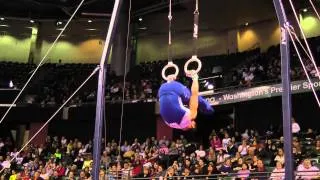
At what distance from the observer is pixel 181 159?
1388 cm

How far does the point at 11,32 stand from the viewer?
27.0 metres

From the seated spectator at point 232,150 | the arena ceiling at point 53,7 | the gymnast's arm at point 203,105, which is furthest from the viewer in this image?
the arena ceiling at point 53,7

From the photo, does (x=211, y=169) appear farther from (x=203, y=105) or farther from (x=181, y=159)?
(x=203, y=105)

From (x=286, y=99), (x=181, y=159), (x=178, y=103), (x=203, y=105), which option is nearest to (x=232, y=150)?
(x=181, y=159)

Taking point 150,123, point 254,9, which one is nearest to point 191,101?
point 150,123

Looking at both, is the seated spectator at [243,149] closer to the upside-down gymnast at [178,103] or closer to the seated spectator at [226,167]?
the seated spectator at [226,167]

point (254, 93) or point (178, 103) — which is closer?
point (178, 103)

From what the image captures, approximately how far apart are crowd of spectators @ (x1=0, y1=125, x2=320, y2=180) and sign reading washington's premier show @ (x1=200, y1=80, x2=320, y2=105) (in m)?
1.12

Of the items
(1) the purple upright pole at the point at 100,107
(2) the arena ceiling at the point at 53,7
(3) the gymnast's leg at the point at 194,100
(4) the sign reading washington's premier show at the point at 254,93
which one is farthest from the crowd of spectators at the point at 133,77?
(3) the gymnast's leg at the point at 194,100

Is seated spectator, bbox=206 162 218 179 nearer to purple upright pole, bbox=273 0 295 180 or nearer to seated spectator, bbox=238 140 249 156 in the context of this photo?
seated spectator, bbox=238 140 249 156

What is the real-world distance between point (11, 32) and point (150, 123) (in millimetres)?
10960

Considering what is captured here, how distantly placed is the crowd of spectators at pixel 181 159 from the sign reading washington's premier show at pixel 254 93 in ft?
3.69

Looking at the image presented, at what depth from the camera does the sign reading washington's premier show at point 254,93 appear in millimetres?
14266

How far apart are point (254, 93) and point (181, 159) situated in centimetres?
351
